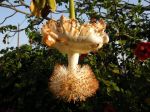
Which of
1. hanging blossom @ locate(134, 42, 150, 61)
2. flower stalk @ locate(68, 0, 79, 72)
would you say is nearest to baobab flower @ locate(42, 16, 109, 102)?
flower stalk @ locate(68, 0, 79, 72)

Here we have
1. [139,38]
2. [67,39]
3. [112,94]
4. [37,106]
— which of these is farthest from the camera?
[139,38]

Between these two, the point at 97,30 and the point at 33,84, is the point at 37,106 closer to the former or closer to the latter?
the point at 33,84

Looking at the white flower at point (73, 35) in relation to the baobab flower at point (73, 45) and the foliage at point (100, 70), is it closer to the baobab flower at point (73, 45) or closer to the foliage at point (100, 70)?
the baobab flower at point (73, 45)

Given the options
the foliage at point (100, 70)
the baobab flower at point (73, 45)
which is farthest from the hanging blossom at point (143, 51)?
the baobab flower at point (73, 45)

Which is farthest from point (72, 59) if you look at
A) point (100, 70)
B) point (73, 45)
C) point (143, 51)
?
point (100, 70)

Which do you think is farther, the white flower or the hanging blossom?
the hanging blossom

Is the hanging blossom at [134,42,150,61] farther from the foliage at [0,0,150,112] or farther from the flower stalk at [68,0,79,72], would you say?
the flower stalk at [68,0,79,72]

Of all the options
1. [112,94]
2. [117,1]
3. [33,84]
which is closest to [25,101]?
[33,84]

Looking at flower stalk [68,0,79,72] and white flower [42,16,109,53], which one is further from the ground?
white flower [42,16,109,53]

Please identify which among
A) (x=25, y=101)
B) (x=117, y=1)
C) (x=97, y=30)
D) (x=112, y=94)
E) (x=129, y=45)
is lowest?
(x=25, y=101)
